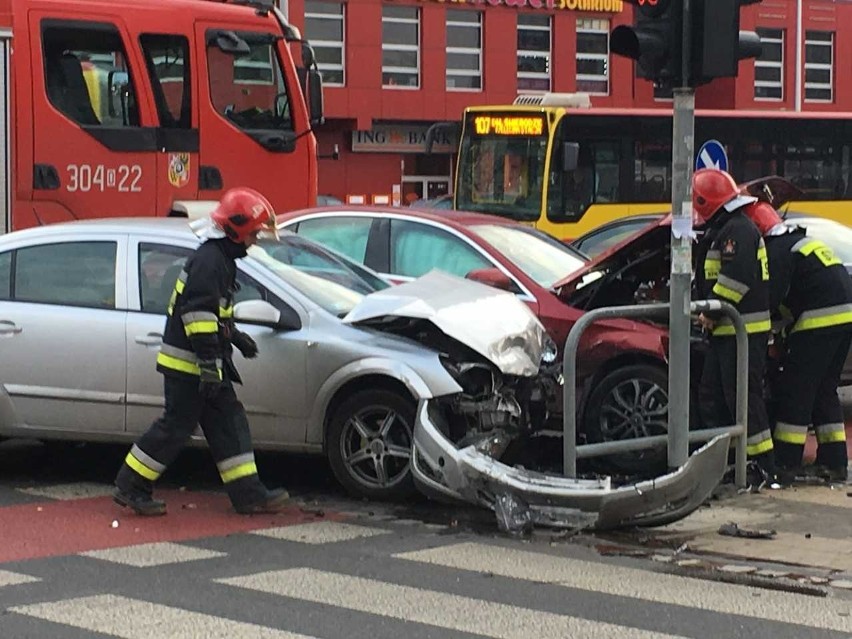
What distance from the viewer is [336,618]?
629 centimetres

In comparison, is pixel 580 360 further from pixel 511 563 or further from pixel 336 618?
pixel 336 618

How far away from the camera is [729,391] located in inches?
362

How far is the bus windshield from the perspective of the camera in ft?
74.0

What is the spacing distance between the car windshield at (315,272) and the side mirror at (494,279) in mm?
745

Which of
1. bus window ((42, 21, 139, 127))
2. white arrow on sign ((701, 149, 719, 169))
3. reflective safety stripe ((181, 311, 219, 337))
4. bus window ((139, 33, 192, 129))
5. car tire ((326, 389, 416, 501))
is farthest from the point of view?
white arrow on sign ((701, 149, 719, 169))

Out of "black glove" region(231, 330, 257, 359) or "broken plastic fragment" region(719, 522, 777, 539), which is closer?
"broken plastic fragment" region(719, 522, 777, 539)

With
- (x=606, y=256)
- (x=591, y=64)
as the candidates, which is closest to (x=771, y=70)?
(x=591, y=64)

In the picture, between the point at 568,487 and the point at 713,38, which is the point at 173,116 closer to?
the point at 713,38

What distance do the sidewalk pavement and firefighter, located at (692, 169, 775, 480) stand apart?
42 centimetres

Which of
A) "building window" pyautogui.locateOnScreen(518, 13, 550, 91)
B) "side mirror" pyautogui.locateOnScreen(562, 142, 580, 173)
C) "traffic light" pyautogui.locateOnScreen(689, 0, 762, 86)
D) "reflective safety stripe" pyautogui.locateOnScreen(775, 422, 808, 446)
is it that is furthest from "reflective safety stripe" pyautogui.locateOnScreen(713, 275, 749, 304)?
"building window" pyautogui.locateOnScreen(518, 13, 550, 91)

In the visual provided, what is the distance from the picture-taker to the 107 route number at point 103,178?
13.6 meters

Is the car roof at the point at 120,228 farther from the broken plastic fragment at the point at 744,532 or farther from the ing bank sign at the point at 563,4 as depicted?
the ing bank sign at the point at 563,4

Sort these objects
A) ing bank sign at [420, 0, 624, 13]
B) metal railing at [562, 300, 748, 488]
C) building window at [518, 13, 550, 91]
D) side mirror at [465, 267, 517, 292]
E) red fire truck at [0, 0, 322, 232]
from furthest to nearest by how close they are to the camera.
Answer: building window at [518, 13, 550, 91]
ing bank sign at [420, 0, 624, 13]
red fire truck at [0, 0, 322, 232]
side mirror at [465, 267, 517, 292]
metal railing at [562, 300, 748, 488]

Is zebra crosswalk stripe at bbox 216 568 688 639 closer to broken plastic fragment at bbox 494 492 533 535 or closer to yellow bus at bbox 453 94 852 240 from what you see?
broken plastic fragment at bbox 494 492 533 535
